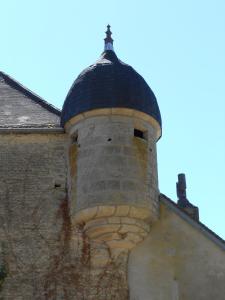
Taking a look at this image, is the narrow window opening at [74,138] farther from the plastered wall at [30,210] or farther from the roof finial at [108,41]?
the roof finial at [108,41]

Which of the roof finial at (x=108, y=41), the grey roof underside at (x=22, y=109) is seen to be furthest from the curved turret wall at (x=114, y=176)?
the roof finial at (x=108, y=41)

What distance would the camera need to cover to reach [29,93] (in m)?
14.7

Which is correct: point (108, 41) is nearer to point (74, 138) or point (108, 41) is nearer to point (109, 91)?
point (109, 91)

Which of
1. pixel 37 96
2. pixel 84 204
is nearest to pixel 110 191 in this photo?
pixel 84 204

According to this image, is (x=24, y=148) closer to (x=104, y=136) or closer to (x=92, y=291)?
(x=104, y=136)

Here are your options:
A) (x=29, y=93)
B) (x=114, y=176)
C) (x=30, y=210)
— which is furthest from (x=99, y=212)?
(x=29, y=93)

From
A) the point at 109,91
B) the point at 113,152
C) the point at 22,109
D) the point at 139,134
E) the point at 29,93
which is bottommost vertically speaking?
the point at 113,152

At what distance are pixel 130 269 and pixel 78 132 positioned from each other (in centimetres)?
294

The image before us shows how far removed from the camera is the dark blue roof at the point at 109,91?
1235cm

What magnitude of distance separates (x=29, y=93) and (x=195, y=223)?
526cm

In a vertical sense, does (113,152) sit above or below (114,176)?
above

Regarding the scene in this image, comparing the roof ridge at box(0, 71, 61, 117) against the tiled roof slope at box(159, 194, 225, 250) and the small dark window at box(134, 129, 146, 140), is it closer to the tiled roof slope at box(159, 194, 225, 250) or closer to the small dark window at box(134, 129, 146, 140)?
the small dark window at box(134, 129, 146, 140)

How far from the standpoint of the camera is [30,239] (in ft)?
39.0

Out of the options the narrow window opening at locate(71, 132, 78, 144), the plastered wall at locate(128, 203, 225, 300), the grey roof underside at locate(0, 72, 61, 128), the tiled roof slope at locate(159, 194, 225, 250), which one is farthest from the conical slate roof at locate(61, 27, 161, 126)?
the plastered wall at locate(128, 203, 225, 300)
